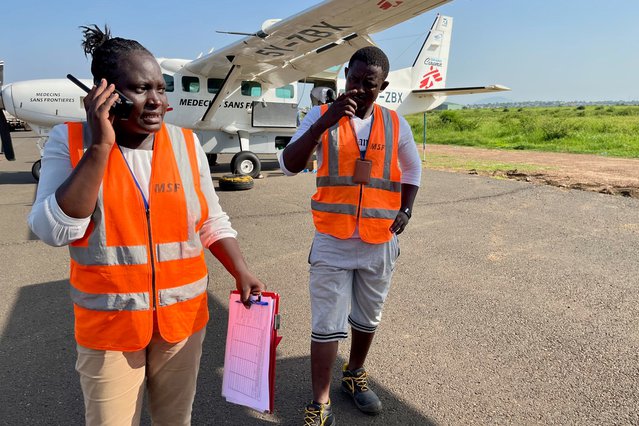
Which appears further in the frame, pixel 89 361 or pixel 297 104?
pixel 297 104

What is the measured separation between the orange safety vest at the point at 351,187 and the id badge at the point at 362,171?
0.15ft

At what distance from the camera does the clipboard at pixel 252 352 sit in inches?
73.3

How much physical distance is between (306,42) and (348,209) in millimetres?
8129

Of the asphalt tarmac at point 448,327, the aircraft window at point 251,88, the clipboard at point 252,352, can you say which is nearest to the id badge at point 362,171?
the clipboard at point 252,352

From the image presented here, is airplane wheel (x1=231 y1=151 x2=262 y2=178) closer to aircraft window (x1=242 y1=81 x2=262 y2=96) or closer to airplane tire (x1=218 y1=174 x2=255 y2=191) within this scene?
airplane tire (x1=218 y1=174 x2=255 y2=191)

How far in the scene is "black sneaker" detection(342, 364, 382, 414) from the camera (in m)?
2.56

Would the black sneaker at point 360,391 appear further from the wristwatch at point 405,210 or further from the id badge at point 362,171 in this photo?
the id badge at point 362,171

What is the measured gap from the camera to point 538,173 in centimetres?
1199

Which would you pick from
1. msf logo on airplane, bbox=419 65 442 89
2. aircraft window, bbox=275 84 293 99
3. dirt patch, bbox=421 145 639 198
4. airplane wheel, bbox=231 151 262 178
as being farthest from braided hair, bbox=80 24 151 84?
msf logo on airplane, bbox=419 65 442 89

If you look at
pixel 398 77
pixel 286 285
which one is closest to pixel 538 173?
pixel 398 77

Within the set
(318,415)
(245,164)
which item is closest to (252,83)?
(245,164)

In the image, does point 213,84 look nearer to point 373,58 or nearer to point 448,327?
point 448,327

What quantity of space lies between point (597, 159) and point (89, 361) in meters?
17.9

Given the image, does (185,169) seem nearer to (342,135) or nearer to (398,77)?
(342,135)
